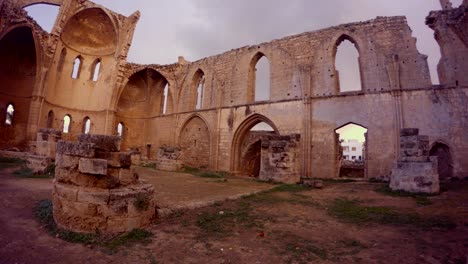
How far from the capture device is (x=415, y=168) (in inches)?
289

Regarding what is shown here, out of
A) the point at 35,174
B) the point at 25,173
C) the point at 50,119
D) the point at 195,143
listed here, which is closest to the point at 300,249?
the point at 35,174

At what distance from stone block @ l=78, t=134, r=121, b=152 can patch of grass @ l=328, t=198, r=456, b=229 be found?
13.2 ft

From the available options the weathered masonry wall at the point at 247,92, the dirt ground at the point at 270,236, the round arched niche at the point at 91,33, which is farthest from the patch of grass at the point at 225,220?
the round arched niche at the point at 91,33

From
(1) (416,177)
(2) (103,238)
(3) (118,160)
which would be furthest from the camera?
(1) (416,177)

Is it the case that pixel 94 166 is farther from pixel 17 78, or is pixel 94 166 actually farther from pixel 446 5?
pixel 17 78

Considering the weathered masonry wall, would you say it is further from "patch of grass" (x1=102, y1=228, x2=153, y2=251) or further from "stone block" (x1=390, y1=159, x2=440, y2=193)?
"patch of grass" (x1=102, y1=228, x2=153, y2=251)

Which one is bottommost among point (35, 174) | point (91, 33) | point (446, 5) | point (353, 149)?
point (35, 174)

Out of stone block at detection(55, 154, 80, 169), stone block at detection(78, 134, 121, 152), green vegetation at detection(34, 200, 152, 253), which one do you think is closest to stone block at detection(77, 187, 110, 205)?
green vegetation at detection(34, 200, 152, 253)

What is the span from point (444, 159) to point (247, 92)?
10427mm

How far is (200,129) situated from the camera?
18.0 metres

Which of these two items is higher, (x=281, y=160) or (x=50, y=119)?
(x=50, y=119)

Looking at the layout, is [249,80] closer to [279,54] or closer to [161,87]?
[279,54]

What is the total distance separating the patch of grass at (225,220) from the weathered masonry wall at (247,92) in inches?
Answer: 324

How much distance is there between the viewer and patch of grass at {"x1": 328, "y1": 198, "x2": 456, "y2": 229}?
157 inches
